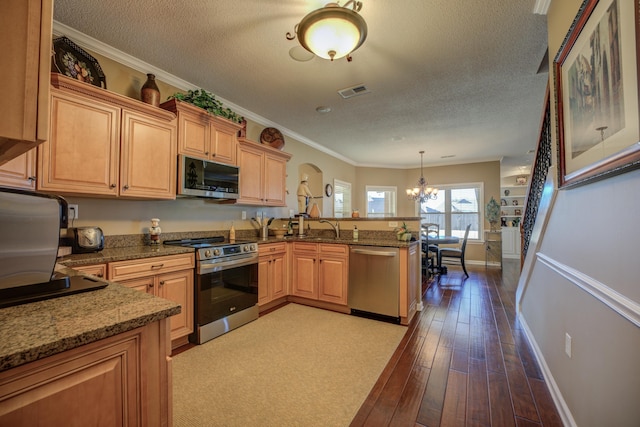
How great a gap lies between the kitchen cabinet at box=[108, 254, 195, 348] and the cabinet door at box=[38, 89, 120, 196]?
0.66m

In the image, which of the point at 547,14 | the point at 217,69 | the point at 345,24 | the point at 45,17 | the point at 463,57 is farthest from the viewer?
the point at 217,69

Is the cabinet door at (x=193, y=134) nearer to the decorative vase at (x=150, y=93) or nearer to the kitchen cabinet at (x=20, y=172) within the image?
the decorative vase at (x=150, y=93)

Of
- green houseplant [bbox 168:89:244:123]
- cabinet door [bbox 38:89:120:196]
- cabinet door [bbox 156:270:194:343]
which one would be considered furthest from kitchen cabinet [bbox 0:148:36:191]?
green houseplant [bbox 168:89:244:123]

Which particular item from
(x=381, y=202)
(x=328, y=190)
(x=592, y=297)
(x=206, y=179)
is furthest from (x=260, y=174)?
(x=381, y=202)

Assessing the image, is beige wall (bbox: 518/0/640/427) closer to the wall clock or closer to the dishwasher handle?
the dishwasher handle

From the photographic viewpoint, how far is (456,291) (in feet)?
14.2

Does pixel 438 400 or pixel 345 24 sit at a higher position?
pixel 345 24

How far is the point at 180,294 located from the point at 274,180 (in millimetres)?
1992

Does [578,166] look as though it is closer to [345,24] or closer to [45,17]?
[345,24]

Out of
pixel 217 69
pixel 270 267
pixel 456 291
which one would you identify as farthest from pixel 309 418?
pixel 456 291

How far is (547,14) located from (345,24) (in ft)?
5.41

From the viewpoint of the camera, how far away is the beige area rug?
1.66 m

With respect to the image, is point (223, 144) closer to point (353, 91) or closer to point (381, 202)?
point (353, 91)

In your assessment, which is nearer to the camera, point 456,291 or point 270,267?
point 270,267
